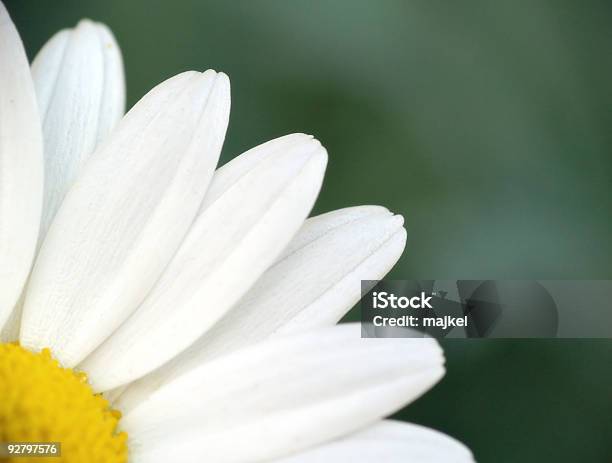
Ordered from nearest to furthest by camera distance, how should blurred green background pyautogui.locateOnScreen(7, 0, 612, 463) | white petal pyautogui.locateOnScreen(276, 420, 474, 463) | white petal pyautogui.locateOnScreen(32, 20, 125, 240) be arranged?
white petal pyautogui.locateOnScreen(276, 420, 474, 463) < white petal pyautogui.locateOnScreen(32, 20, 125, 240) < blurred green background pyautogui.locateOnScreen(7, 0, 612, 463)

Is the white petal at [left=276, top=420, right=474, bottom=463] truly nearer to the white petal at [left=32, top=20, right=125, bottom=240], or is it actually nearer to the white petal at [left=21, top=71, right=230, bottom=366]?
the white petal at [left=21, top=71, right=230, bottom=366]

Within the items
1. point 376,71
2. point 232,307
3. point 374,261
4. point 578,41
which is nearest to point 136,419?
point 232,307

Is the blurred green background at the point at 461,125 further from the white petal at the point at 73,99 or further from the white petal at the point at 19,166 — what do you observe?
the white petal at the point at 19,166

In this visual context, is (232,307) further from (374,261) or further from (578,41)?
(578,41)

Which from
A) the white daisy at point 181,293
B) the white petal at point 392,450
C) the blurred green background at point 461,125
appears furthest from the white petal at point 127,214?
the blurred green background at point 461,125

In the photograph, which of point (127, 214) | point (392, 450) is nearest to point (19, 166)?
point (127, 214)

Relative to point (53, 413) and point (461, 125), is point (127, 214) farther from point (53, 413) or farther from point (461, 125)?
point (461, 125)

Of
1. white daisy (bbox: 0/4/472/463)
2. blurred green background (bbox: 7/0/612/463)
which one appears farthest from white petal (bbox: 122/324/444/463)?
blurred green background (bbox: 7/0/612/463)
